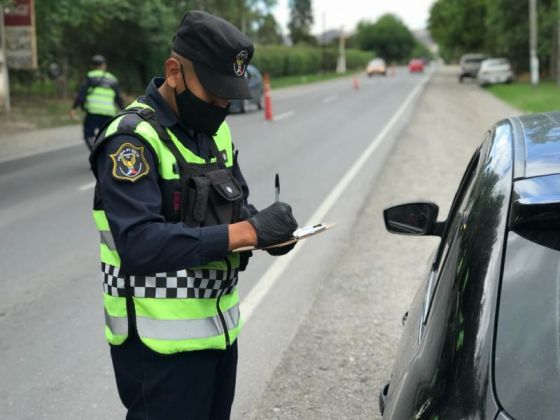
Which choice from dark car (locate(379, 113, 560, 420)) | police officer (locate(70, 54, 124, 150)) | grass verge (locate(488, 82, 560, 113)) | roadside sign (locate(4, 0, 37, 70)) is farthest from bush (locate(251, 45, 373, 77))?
dark car (locate(379, 113, 560, 420))


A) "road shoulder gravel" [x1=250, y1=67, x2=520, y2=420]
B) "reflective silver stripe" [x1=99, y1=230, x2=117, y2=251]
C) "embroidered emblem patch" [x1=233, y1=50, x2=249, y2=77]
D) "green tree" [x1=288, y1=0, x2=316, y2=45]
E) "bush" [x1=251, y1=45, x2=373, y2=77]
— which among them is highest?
"green tree" [x1=288, y1=0, x2=316, y2=45]

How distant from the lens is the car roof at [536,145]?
176cm

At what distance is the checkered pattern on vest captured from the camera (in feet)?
6.82

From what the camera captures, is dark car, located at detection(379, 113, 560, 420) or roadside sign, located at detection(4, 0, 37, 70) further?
roadside sign, located at detection(4, 0, 37, 70)

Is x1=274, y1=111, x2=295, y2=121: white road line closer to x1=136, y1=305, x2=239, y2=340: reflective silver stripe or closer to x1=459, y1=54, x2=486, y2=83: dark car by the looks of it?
x1=136, y1=305, x2=239, y2=340: reflective silver stripe

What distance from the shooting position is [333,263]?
6.55m

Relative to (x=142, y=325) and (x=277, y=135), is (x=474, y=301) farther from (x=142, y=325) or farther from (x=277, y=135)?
(x=277, y=135)

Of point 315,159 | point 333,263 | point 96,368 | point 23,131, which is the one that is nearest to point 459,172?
point 315,159

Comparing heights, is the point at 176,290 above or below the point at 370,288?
above

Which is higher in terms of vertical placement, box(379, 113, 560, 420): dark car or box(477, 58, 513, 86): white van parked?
box(477, 58, 513, 86): white van parked

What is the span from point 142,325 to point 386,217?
1.30 metres

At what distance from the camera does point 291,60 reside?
57281 mm

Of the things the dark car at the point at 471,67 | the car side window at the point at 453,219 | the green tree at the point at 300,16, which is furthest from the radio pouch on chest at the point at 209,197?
the green tree at the point at 300,16

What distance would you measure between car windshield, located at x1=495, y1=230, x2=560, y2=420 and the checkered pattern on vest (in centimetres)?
92
